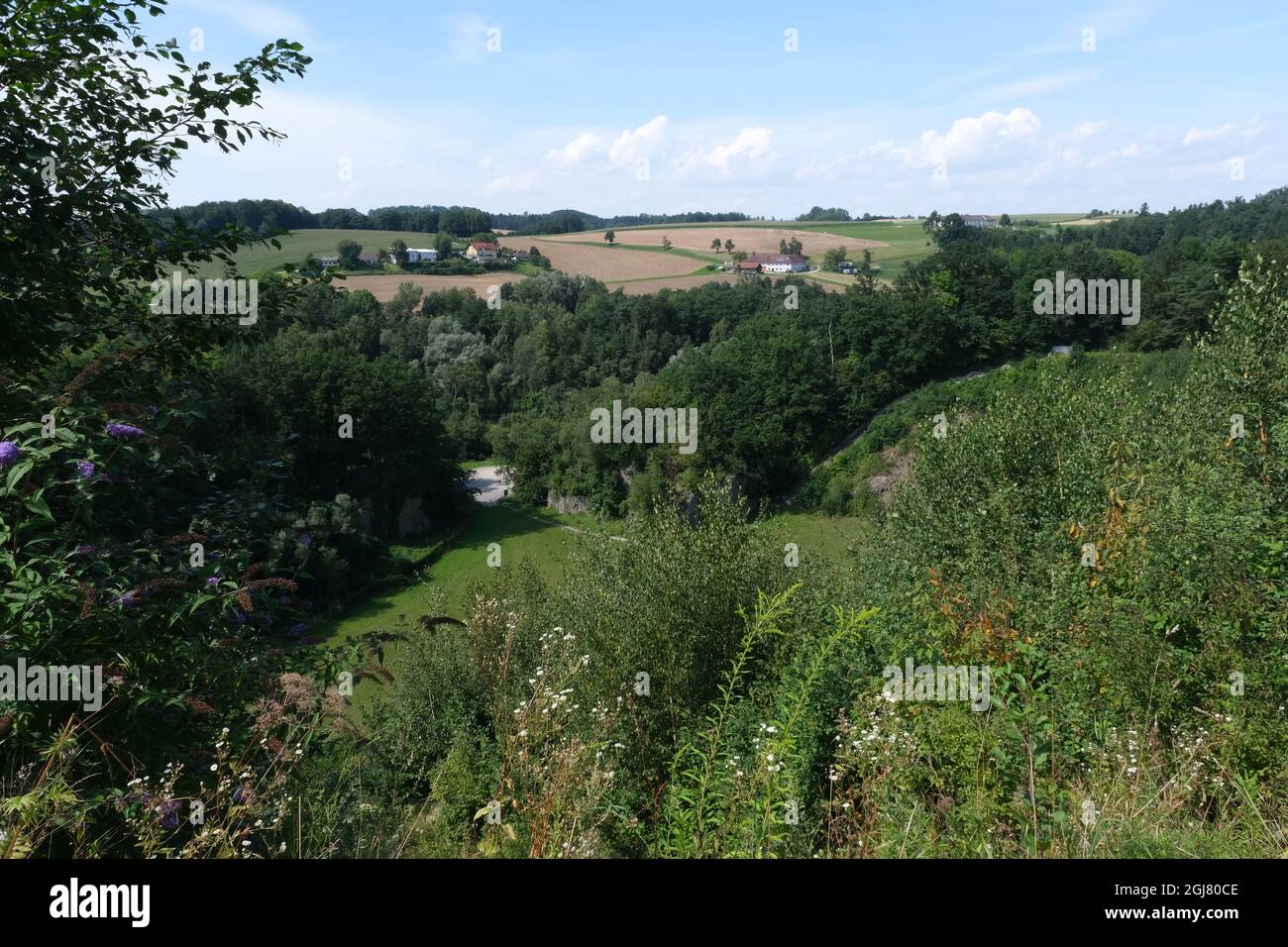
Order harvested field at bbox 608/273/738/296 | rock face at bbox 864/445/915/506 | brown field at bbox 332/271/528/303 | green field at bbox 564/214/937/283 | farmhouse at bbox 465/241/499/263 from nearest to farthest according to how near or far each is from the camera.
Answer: rock face at bbox 864/445/915/506, brown field at bbox 332/271/528/303, harvested field at bbox 608/273/738/296, green field at bbox 564/214/937/283, farmhouse at bbox 465/241/499/263

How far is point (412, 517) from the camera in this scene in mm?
56688

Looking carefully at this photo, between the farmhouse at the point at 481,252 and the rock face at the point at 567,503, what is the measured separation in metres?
61.1

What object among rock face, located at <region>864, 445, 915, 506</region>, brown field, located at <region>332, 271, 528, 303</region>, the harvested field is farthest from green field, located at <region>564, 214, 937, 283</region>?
rock face, located at <region>864, 445, 915, 506</region>

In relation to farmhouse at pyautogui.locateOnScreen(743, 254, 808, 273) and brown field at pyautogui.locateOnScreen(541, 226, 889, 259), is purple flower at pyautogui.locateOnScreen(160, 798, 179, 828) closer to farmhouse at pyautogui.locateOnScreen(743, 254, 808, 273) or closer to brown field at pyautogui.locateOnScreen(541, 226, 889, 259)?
farmhouse at pyautogui.locateOnScreen(743, 254, 808, 273)

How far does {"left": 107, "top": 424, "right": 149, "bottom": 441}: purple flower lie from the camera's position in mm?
3824

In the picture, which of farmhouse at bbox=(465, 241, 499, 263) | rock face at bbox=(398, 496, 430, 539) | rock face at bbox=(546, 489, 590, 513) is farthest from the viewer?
farmhouse at bbox=(465, 241, 499, 263)

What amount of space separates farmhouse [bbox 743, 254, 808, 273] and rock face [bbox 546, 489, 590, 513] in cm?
5813

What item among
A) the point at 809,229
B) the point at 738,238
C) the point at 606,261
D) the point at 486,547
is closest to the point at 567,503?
the point at 486,547

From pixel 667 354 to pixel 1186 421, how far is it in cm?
7209

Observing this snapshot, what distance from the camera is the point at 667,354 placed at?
86375mm

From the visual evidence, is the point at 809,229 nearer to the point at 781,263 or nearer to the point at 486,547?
the point at 781,263

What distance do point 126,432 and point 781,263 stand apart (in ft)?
370
